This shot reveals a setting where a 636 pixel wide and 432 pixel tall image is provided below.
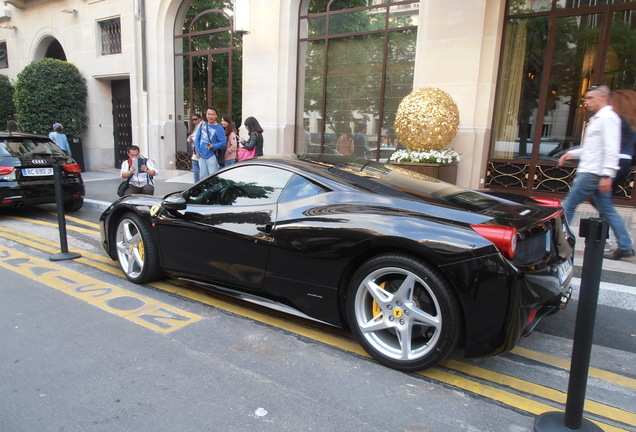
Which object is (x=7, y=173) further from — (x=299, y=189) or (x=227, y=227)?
(x=299, y=189)

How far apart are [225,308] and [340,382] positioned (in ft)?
5.04

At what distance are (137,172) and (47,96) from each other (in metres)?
10.2

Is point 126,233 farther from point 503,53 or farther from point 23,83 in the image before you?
point 23,83

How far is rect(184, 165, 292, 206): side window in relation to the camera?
3523 millimetres

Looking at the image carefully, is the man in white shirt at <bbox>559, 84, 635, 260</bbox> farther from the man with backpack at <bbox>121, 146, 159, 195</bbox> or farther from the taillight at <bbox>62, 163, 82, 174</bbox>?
the taillight at <bbox>62, 163, 82, 174</bbox>

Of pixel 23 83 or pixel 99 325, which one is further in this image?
pixel 23 83

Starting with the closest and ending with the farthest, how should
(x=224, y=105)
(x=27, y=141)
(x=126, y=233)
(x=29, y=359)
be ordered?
(x=29, y=359) → (x=126, y=233) → (x=27, y=141) → (x=224, y=105)

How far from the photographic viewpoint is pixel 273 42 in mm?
11250

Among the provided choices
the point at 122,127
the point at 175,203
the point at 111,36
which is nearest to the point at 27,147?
the point at 175,203

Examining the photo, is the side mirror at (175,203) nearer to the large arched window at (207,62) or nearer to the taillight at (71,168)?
the taillight at (71,168)

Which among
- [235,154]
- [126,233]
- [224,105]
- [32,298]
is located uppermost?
[224,105]

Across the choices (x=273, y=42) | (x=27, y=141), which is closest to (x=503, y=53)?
(x=273, y=42)

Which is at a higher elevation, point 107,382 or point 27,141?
point 27,141

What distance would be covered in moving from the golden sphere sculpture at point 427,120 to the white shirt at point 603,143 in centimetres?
302
